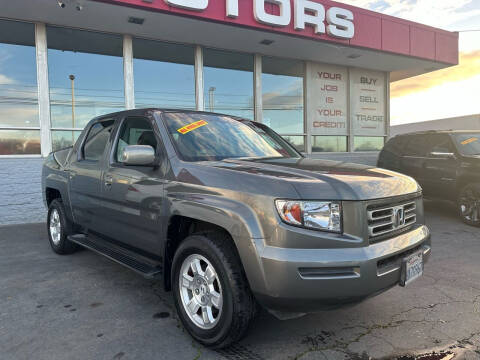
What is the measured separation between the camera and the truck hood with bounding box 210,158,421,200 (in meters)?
2.28

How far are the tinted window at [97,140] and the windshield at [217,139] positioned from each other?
108cm

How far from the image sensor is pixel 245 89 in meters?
10.9

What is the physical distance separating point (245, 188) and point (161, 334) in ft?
4.58

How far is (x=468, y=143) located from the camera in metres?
7.03

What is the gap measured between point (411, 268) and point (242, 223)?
1.28m

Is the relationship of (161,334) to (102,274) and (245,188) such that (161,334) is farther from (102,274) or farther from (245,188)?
(102,274)

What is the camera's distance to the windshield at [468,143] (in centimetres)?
689

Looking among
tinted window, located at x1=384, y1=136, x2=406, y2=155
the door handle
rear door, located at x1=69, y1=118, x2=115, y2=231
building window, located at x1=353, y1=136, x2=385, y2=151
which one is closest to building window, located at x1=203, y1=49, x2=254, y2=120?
tinted window, located at x1=384, y1=136, x2=406, y2=155

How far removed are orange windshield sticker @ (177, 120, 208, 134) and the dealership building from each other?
4.95 metres

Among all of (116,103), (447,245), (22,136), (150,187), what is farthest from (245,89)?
(150,187)

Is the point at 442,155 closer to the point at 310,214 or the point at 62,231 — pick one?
the point at 310,214

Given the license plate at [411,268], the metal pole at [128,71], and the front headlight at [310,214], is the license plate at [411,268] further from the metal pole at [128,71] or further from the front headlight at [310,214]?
the metal pole at [128,71]

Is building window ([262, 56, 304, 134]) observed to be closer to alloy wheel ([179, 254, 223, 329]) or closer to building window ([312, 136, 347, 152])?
building window ([312, 136, 347, 152])

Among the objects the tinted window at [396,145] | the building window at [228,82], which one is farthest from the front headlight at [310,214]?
the building window at [228,82]
